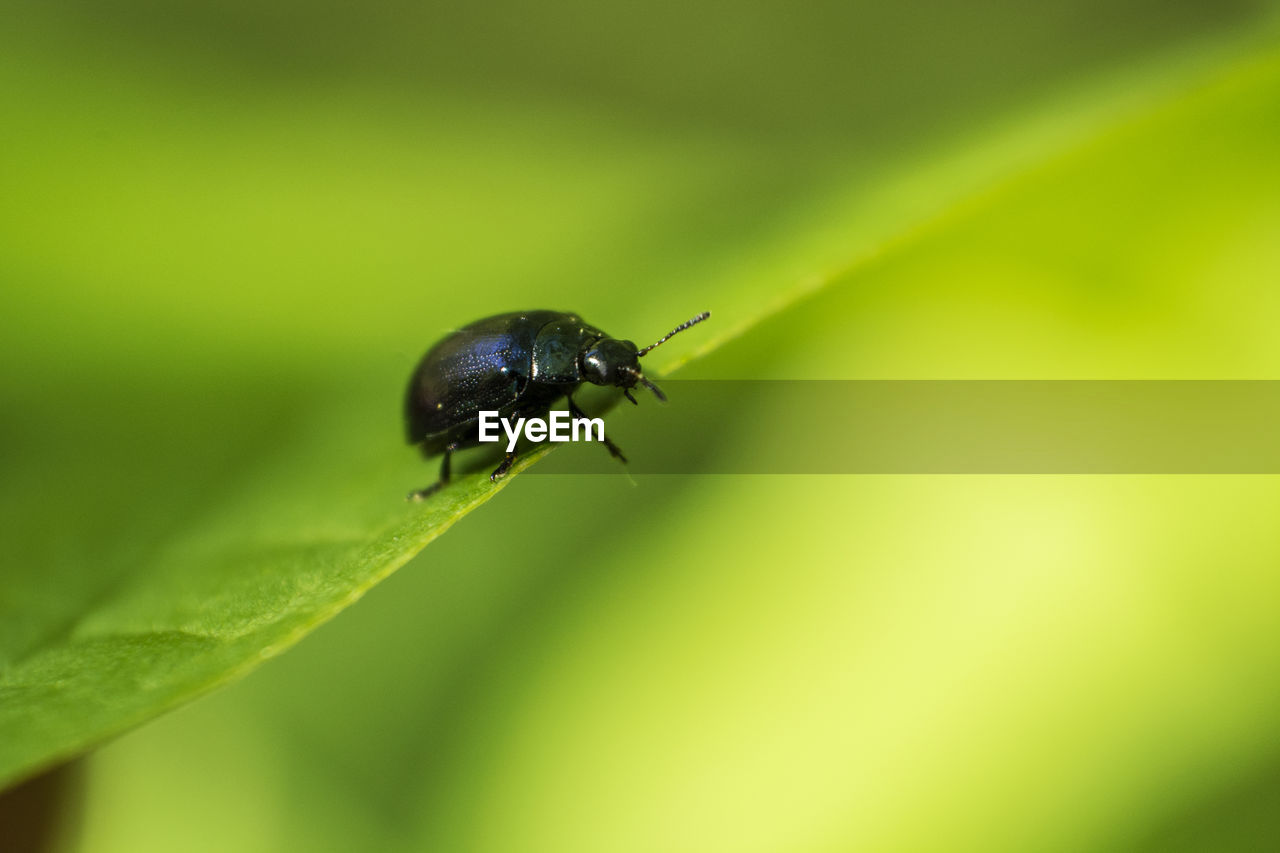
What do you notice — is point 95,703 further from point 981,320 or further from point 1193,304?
point 1193,304

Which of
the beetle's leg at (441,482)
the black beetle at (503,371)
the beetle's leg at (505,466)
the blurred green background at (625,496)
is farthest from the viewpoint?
the black beetle at (503,371)

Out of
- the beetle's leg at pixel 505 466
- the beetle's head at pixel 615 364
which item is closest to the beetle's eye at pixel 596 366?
the beetle's head at pixel 615 364

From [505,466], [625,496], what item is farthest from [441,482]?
[625,496]

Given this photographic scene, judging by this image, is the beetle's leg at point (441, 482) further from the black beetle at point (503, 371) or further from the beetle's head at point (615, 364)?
the beetle's head at point (615, 364)

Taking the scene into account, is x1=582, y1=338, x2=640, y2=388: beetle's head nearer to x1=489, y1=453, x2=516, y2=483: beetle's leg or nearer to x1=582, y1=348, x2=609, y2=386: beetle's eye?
x1=582, y1=348, x2=609, y2=386: beetle's eye

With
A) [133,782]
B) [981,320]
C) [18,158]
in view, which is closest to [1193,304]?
[981,320]

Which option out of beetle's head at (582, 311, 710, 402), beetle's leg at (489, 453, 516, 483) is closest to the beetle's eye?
beetle's head at (582, 311, 710, 402)
